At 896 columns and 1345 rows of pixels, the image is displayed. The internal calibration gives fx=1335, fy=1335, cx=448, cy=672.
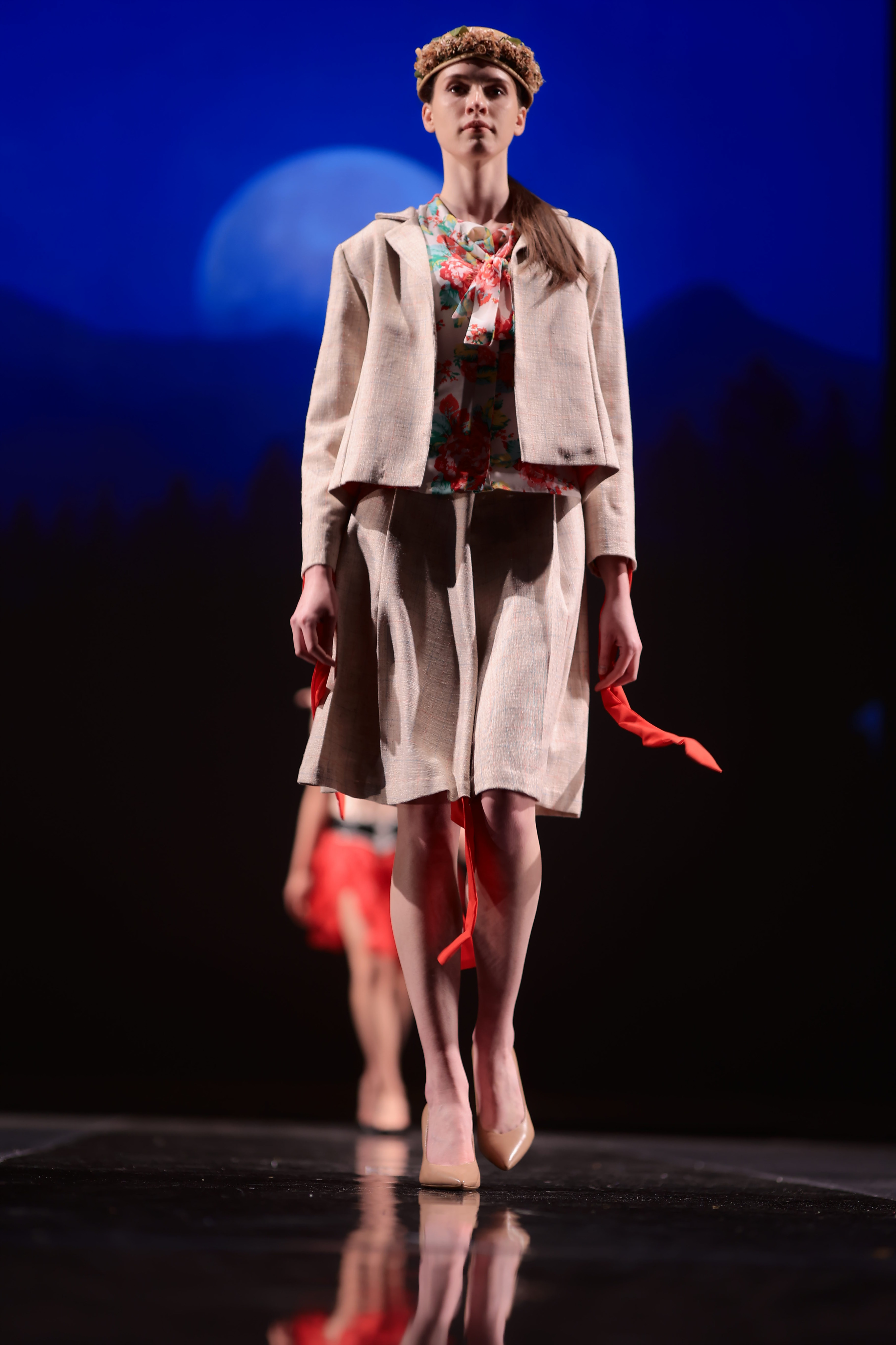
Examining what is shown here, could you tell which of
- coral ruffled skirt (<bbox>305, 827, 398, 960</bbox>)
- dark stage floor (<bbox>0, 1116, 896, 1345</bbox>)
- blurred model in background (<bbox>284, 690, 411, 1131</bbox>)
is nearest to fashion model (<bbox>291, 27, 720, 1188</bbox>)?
dark stage floor (<bbox>0, 1116, 896, 1345</bbox>)

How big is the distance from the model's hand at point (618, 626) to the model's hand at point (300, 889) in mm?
2206

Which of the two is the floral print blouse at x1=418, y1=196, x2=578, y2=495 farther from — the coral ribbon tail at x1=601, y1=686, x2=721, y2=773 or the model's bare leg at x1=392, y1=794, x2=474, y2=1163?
the model's bare leg at x1=392, y1=794, x2=474, y2=1163

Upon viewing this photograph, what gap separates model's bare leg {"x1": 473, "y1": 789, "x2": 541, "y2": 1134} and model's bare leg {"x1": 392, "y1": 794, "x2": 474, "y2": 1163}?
0.10ft

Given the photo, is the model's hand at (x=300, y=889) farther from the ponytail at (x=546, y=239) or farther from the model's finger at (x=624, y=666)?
the ponytail at (x=546, y=239)

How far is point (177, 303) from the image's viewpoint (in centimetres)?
460

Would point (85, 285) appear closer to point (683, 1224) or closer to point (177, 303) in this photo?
point (177, 303)

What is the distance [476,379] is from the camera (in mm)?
1682

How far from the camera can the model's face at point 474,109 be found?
5.65 ft

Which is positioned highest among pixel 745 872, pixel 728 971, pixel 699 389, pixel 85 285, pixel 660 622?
pixel 85 285

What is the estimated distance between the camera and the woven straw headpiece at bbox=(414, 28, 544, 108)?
1720 mm

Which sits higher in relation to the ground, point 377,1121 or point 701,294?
point 701,294

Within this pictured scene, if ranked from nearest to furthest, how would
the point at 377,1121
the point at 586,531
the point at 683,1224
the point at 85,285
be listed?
the point at 683,1224
the point at 586,531
the point at 377,1121
the point at 85,285

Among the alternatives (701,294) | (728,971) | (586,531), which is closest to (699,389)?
(701,294)

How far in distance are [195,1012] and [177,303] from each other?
2.41m
